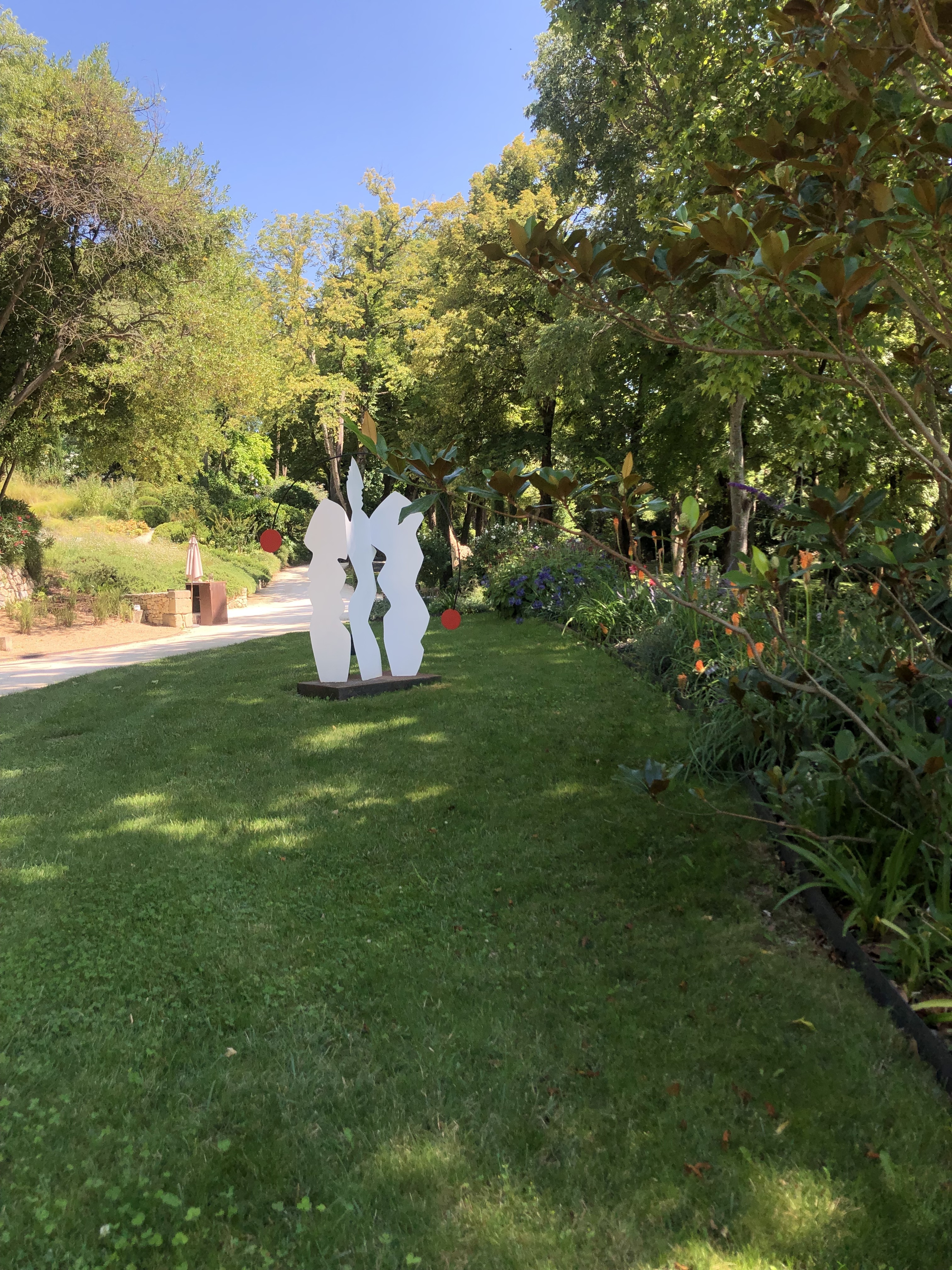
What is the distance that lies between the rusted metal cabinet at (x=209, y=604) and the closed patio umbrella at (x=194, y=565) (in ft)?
0.68

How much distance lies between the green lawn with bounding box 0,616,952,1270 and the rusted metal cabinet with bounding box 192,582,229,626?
40.2ft

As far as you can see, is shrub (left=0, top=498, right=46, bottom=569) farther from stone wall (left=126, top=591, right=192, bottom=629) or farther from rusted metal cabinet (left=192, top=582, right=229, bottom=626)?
rusted metal cabinet (left=192, top=582, right=229, bottom=626)

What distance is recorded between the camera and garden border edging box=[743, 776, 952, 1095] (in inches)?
89.0

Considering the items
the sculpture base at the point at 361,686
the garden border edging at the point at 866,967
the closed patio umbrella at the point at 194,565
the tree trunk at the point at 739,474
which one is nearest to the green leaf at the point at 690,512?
the garden border edging at the point at 866,967

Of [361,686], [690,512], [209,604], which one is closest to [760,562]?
[690,512]

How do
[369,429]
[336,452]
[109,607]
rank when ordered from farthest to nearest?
[336,452], [109,607], [369,429]

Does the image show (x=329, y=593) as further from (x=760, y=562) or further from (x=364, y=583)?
(x=760, y=562)

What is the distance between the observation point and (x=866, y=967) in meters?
2.65

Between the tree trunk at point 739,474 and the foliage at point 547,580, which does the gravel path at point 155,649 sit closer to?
the foliage at point 547,580

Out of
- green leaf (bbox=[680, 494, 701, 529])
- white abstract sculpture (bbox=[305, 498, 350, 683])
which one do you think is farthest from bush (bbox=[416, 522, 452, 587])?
green leaf (bbox=[680, 494, 701, 529])

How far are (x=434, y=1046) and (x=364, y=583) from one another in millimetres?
5550

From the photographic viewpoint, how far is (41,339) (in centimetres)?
1512

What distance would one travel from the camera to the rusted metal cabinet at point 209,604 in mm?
16641

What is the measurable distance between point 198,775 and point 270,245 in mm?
27672
